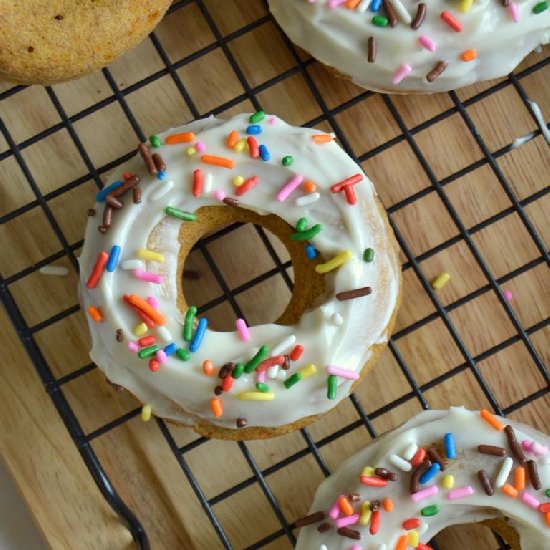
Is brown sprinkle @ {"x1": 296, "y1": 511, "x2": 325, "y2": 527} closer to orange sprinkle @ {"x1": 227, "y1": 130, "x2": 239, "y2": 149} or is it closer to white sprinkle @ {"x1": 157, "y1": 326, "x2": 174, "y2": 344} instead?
white sprinkle @ {"x1": 157, "y1": 326, "x2": 174, "y2": 344}

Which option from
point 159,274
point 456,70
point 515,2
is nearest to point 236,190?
point 159,274

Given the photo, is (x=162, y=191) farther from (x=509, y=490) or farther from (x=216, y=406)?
(x=509, y=490)

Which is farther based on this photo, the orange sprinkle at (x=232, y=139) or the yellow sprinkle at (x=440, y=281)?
the yellow sprinkle at (x=440, y=281)

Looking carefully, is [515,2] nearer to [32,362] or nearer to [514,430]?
[514,430]

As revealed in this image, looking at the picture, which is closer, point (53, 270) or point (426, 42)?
point (426, 42)

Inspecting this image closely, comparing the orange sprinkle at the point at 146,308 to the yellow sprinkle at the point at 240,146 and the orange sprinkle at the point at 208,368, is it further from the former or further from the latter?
the yellow sprinkle at the point at 240,146

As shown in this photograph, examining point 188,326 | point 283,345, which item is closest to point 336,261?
point 283,345

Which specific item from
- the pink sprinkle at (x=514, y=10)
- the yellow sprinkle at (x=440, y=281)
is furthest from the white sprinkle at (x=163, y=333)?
the pink sprinkle at (x=514, y=10)
